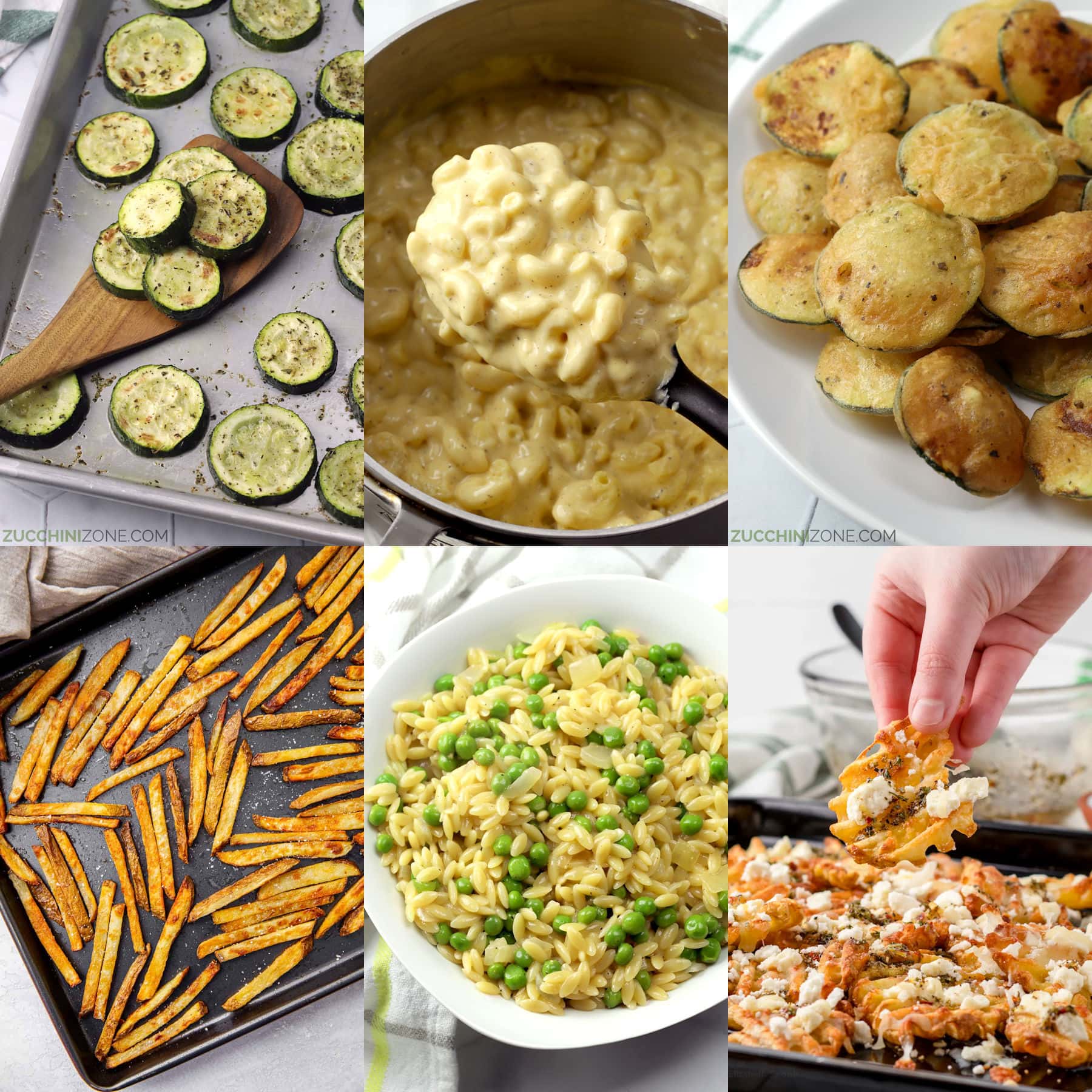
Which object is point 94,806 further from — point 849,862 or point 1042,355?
point 1042,355

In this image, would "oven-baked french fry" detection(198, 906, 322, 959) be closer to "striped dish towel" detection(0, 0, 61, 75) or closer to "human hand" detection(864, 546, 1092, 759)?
"human hand" detection(864, 546, 1092, 759)

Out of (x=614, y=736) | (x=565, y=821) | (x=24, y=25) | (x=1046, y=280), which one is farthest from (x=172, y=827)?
(x=1046, y=280)

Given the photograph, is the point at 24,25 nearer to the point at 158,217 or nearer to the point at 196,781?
the point at 158,217

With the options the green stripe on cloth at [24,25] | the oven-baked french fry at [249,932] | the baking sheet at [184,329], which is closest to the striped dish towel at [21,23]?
the green stripe on cloth at [24,25]

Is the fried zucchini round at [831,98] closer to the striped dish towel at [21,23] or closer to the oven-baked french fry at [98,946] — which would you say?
the striped dish towel at [21,23]

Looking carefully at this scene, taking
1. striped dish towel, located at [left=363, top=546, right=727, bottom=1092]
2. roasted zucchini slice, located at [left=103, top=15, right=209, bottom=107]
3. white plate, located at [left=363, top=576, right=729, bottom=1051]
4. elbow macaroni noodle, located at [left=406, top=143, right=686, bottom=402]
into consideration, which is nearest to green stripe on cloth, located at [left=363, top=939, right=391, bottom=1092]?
striped dish towel, located at [left=363, top=546, right=727, bottom=1092]

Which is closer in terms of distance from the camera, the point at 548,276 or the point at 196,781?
the point at 548,276
